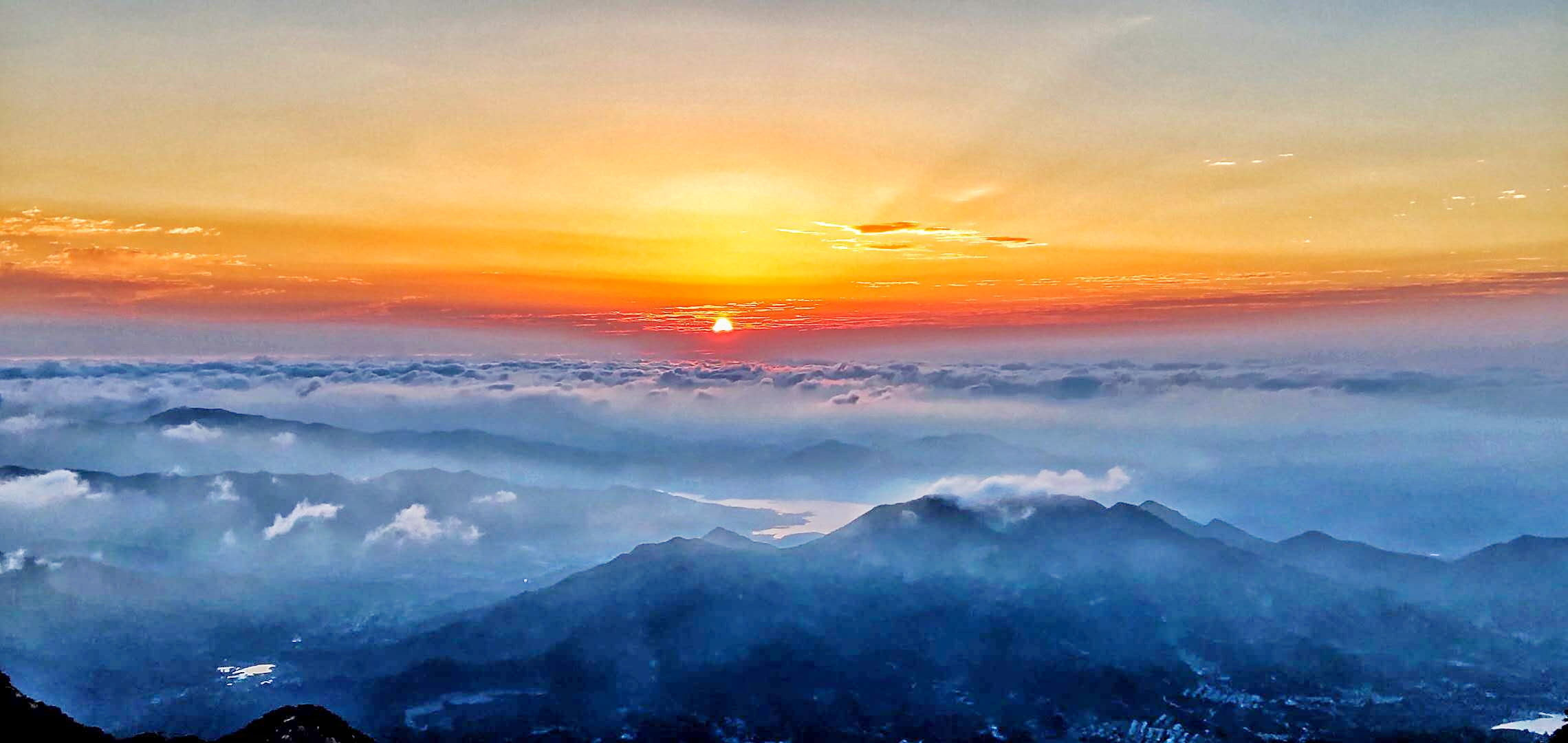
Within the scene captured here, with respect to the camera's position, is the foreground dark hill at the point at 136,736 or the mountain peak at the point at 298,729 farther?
the mountain peak at the point at 298,729

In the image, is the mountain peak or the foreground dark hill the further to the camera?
the mountain peak

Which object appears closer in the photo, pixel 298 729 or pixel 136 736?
pixel 136 736

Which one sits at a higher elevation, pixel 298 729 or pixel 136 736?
pixel 136 736

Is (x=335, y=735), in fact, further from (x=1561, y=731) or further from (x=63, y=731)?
(x=1561, y=731)

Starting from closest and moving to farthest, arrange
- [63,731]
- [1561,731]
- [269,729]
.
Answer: [1561,731], [63,731], [269,729]

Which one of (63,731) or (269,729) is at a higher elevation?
(63,731)

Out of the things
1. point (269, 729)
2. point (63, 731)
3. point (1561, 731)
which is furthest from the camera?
point (269, 729)

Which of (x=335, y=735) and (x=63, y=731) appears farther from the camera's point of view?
(x=335, y=735)

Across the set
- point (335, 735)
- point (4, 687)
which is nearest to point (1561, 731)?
point (335, 735)
